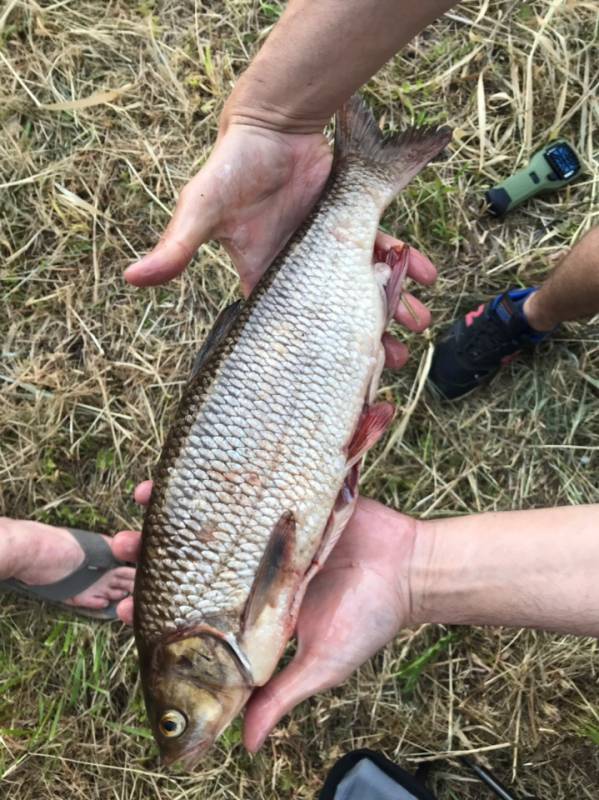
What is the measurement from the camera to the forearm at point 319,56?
199 centimetres

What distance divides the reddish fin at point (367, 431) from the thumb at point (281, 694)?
24.6 inches

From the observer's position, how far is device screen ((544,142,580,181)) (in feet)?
9.47

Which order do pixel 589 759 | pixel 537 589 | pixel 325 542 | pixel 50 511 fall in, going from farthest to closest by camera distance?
1. pixel 50 511
2. pixel 589 759
3. pixel 325 542
4. pixel 537 589

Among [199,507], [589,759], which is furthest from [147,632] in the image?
[589,759]

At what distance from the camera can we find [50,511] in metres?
3.20

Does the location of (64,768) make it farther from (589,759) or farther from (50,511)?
(589,759)

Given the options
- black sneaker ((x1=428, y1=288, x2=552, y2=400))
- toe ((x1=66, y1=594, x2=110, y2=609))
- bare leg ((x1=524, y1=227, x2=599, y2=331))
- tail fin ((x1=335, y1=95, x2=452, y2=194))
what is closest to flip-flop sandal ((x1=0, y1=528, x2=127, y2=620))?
toe ((x1=66, y1=594, x2=110, y2=609))

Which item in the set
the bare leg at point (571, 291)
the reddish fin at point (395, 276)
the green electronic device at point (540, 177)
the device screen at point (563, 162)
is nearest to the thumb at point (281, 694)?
the reddish fin at point (395, 276)

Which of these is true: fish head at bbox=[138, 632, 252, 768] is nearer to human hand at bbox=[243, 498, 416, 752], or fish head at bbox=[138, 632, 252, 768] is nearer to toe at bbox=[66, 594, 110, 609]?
human hand at bbox=[243, 498, 416, 752]

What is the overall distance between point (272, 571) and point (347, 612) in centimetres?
29

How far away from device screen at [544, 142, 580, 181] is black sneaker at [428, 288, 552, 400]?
54 cm

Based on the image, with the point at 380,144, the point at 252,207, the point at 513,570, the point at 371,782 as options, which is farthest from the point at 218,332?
the point at 371,782

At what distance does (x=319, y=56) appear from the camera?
209cm

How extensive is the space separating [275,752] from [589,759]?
1.29 meters
